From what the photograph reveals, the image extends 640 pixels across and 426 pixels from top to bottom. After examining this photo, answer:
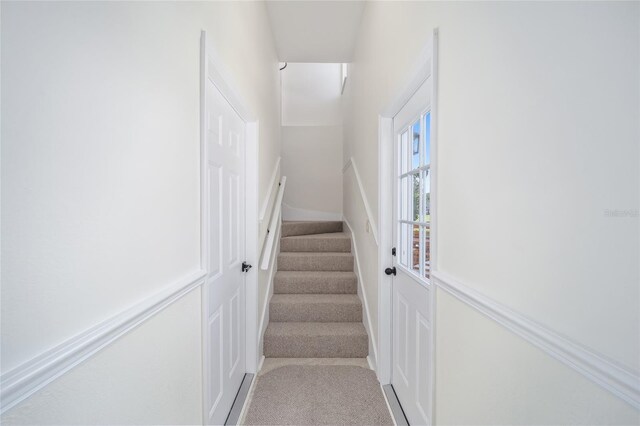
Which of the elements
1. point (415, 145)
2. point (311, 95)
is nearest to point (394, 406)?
point (415, 145)

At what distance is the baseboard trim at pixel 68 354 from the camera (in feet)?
1.61

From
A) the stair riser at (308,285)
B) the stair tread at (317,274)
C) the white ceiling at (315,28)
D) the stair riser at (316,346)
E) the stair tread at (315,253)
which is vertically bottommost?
the stair riser at (316,346)

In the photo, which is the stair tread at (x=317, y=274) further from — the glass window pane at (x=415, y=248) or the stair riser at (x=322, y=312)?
the glass window pane at (x=415, y=248)

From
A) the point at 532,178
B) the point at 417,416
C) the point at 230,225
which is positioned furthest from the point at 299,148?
the point at 532,178

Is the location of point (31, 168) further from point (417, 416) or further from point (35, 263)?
point (417, 416)

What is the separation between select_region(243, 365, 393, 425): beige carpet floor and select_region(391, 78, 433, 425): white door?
20cm

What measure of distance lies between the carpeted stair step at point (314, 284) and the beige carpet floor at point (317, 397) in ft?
2.56

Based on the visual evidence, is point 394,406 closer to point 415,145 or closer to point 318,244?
point 415,145

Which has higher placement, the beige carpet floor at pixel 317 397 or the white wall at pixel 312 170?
the white wall at pixel 312 170

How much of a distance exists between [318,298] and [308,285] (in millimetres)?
185

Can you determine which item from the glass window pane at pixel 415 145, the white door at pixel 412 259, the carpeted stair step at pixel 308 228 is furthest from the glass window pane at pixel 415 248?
the carpeted stair step at pixel 308 228

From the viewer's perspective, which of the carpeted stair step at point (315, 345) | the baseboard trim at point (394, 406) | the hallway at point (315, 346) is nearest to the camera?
the baseboard trim at point (394, 406)

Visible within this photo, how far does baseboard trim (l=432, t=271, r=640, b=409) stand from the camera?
500 millimetres

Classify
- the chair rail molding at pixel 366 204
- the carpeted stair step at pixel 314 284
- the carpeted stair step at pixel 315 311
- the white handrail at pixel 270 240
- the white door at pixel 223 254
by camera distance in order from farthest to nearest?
1. the carpeted stair step at pixel 314 284
2. the carpeted stair step at pixel 315 311
3. the white handrail at pixel 270 240
4. the chair rail molding at pixel 366 204
5. the white door at pixel 223 254
